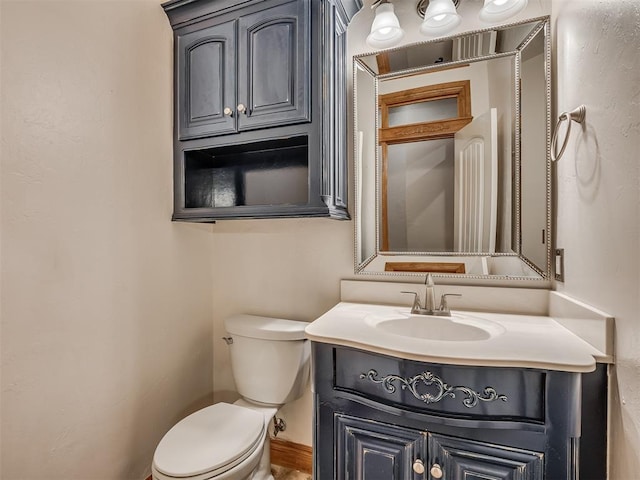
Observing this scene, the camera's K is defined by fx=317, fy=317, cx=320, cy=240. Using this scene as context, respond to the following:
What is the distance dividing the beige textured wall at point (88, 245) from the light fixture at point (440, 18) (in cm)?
120

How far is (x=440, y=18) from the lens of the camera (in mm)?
1335

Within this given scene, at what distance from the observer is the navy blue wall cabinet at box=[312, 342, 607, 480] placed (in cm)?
82

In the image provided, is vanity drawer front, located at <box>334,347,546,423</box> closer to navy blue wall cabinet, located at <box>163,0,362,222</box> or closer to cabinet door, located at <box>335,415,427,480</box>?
cabinet door, located at <box>335,415,427,480</box>

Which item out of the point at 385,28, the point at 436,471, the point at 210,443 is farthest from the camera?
the point at 385,28

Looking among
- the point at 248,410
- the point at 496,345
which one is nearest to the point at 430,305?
the point at 496,345

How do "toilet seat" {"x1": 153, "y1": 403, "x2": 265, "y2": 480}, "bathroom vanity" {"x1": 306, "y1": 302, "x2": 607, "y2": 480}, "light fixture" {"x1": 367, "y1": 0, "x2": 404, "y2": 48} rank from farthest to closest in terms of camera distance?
"light fixture" {"x1": 367, "y1": 0, "x2": 404, "y2": 48} < "toilet seat" {"x1": 153, "y1": 403, "x2": 265, "y2": 480} < "bathroom vanity" {"x1": 306, "y1": 302, "x2": 607, "y2": 480}

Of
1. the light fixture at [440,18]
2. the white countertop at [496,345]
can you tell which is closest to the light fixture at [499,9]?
the light fixture at [440,18]

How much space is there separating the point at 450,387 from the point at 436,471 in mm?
253

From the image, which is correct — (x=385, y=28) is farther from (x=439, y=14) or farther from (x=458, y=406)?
(x=458, y=406)

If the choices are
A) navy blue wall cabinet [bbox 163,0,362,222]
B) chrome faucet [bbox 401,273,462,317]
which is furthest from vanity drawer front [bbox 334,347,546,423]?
navy blue wall cabinet [bbox 163,0,362,222]

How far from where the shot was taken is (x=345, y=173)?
150cm

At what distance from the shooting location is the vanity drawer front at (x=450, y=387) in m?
0.84

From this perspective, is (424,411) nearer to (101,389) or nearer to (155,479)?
(155,479)

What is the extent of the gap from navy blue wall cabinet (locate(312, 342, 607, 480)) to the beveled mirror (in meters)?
0.56
